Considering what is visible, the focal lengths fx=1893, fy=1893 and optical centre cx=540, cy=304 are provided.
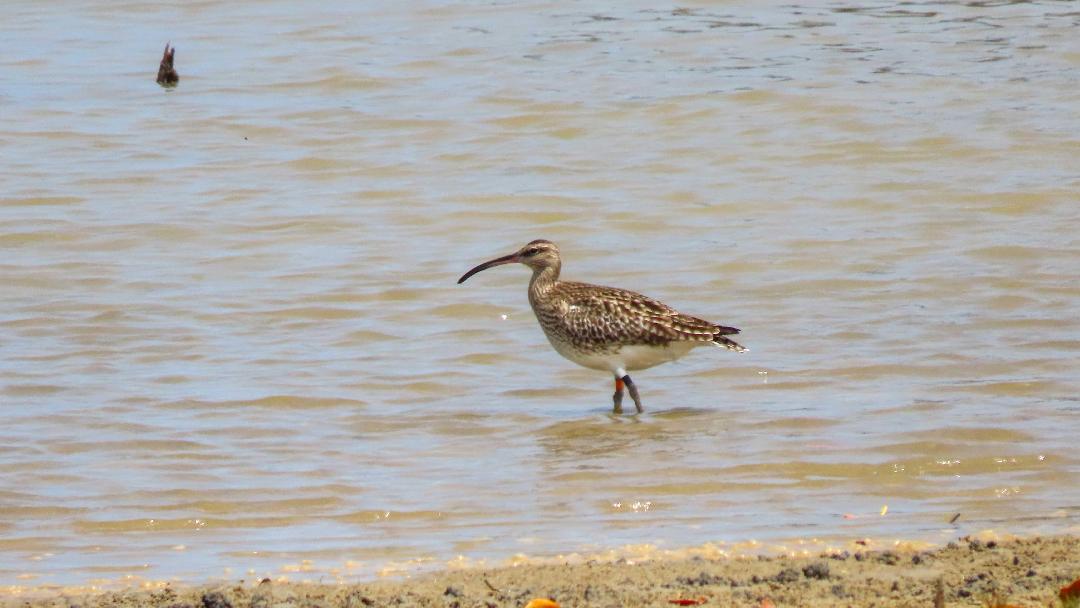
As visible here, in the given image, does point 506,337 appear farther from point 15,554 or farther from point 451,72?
point 451,72

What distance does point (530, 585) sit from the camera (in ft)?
22.5

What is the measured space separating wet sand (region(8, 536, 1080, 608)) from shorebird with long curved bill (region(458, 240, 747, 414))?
3725mm

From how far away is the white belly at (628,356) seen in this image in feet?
36.0

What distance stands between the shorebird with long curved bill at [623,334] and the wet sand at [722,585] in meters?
3.72

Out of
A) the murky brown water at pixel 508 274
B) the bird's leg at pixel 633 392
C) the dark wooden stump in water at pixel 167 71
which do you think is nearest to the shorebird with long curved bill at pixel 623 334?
the bird's leg at pixel 633 392

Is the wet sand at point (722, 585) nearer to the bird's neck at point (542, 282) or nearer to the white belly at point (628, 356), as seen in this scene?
the white belly at point (628, 356)

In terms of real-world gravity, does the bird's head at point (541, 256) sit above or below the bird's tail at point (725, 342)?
above

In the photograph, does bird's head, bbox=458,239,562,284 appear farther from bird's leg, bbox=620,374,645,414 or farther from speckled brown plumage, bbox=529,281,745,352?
bird's leg, bbox=620,374,645,414

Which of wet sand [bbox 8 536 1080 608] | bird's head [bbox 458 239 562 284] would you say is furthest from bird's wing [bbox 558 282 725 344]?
wet sand [bbox 8 536 1080 608]

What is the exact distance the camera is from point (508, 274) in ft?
47.5

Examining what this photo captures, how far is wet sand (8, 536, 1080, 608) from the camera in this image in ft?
21.2

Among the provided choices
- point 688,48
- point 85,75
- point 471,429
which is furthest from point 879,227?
point 85,75

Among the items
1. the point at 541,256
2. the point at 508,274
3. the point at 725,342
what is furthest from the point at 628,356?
the point at 508,274

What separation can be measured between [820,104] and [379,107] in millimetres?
4601
